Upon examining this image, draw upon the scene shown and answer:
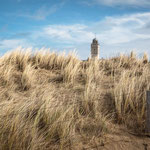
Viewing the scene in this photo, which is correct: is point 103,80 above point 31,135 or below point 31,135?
above

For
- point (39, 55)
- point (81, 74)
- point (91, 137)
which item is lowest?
point (91, 137)

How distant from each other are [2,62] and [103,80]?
3198 mm

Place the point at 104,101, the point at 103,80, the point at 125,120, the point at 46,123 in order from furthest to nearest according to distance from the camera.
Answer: the point at 103,80
the point at 104,101
the point at 125,120
the point at 46,123

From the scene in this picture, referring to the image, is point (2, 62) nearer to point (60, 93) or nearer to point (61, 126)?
point (60, 93)

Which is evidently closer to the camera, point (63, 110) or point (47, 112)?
point (47, 112)

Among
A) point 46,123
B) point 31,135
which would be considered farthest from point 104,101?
point 31,135

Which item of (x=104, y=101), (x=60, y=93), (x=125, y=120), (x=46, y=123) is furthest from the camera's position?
(x=60, y=93)

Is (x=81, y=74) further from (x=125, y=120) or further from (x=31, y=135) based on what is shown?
(x=31, y=135)

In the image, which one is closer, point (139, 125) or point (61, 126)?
point (61, 126)

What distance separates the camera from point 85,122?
2.99m

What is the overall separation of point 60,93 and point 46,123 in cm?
135

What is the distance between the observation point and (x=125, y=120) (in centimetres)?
315

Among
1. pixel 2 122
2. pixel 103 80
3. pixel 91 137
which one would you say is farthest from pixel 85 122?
pixel 103 80

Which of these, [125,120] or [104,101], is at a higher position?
[104,101]
